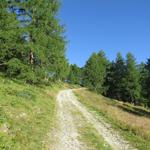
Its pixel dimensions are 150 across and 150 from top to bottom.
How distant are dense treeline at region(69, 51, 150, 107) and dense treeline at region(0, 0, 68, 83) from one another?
35011 millimetres

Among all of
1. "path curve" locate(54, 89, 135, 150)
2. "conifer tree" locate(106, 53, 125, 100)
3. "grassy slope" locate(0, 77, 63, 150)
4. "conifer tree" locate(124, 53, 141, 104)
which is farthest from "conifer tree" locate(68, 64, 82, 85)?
"grassy slope" locate(0, 77, 63, 150)

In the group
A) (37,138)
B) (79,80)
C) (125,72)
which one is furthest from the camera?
(79,80)

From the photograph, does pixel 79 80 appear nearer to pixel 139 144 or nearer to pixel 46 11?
pixel 46 11

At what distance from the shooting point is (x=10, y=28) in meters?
33.9

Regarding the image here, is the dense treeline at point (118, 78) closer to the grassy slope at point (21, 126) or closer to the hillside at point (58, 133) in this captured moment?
the hillside at point (58, 133)

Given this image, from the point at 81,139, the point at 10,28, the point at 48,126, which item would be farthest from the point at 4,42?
the point at 81,139

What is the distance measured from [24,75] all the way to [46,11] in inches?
359

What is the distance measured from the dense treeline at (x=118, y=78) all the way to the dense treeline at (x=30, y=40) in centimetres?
3501

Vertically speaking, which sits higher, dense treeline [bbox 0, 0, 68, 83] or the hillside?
dense treeline [bbox 0, 0, 68, 83]

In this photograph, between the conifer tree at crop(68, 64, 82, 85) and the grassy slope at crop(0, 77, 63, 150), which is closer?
the grassy slope at crop(0, 77, 63, 150)

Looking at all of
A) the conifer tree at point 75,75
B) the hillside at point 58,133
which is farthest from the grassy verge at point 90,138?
the conifer tree at point 75,75

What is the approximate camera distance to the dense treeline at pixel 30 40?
3409 cm

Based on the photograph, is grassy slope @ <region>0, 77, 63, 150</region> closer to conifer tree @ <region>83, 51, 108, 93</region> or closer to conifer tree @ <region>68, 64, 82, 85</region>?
conifer tree @ <region>83, 51, 108, 93</region>

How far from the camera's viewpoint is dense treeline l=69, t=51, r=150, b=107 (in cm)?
7219
